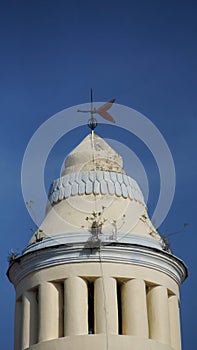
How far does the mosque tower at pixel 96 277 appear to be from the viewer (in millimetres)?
22938

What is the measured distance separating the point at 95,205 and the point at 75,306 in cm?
347

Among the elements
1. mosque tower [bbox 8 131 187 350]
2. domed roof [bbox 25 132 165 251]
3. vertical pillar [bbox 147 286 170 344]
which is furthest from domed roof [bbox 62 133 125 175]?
vertical pillar [bbox 147 286 170 344]

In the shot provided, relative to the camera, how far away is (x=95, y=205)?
25.2 meters

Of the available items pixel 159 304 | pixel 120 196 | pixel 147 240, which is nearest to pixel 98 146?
pixel 120 196

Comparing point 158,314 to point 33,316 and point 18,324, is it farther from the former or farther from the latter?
point 18,324

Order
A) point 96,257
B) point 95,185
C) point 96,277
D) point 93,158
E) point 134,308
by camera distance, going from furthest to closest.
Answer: point 93,158, point 95,185, point 96,257, point 96,277, point 134,308

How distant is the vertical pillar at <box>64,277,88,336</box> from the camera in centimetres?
2278

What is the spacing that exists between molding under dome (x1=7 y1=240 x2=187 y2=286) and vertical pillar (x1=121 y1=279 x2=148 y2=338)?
67cm

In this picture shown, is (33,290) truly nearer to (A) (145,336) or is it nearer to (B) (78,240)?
(B) (78,240)

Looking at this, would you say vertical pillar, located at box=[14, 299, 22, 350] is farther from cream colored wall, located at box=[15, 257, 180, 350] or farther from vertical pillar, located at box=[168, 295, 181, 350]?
vertical pillar, located at box=[168, 295, 181, 350]

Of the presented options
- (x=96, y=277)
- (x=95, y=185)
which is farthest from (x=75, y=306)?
(x=95, y=185)

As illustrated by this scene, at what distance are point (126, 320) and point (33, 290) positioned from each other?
2935 millimetres

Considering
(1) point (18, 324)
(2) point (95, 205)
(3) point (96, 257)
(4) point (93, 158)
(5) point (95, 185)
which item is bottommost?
(1) point (18, 324)

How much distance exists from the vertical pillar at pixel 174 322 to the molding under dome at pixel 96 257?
2.32 feet
